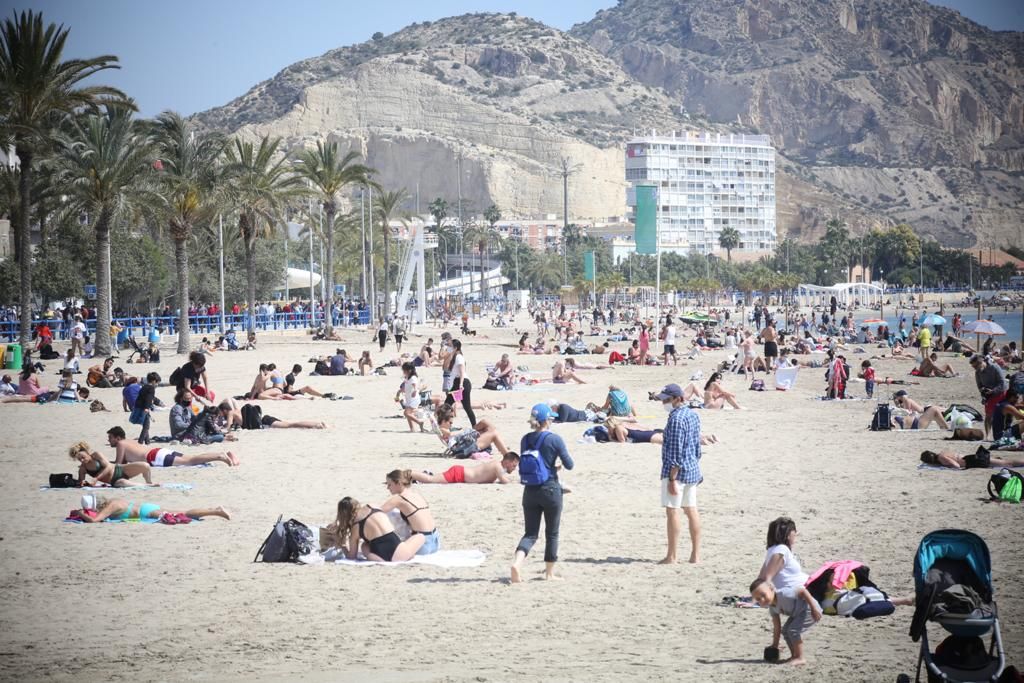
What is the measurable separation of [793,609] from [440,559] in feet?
10.9

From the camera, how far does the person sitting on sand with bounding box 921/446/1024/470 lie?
13930 millimetres

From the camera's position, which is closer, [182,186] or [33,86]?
[33,86]

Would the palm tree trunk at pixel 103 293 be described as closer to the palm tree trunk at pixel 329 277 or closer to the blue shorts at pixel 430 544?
the palm tree trunk at pixel 329 277

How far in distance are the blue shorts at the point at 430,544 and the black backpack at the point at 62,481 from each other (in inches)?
196

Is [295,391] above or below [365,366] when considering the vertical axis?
below

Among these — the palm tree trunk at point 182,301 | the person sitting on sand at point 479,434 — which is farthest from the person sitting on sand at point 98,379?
the person sitting on sand at point 479,434

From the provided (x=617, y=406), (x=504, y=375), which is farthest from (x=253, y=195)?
(x=617, y=406)

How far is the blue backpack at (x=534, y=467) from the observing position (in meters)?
9.10

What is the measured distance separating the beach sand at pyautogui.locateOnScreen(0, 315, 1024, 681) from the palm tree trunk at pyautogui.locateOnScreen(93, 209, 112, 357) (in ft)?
55.9

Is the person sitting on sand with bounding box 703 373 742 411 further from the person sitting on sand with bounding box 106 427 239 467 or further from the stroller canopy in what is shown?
the stroller canopy

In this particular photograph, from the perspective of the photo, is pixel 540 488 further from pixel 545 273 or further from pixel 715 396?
pixel 545 273

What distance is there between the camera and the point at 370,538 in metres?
10.0

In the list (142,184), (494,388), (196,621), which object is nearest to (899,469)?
(196,621)

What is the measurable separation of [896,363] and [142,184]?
2225cm
